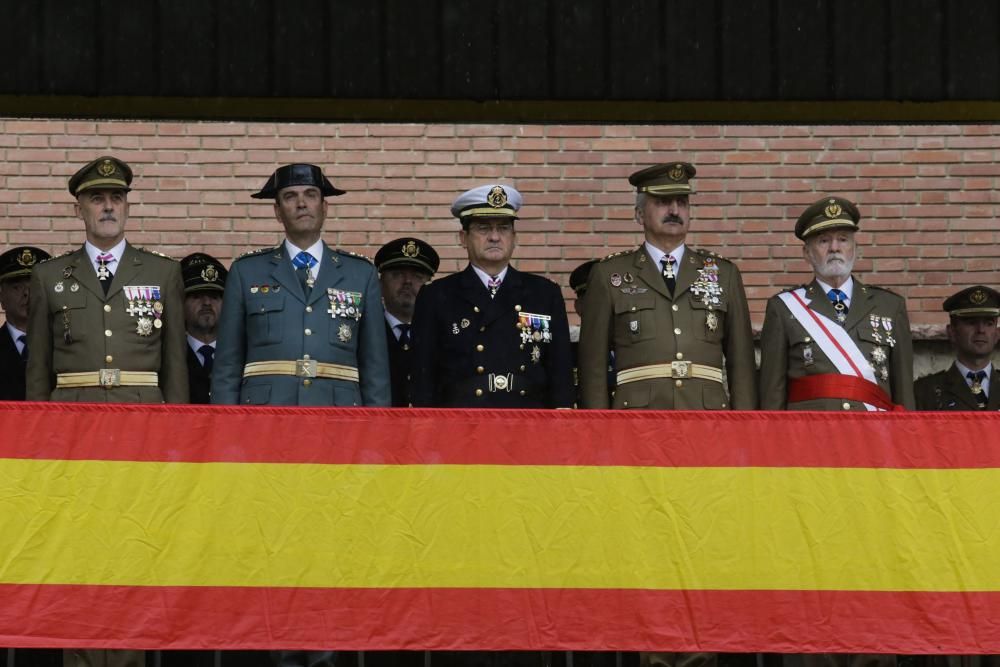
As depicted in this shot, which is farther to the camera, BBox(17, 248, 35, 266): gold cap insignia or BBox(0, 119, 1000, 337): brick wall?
BBox(0, 119, 1000, 337): brick wall

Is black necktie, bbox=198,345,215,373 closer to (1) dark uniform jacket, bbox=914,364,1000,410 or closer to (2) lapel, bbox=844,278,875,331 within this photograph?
(2) lapel, bbox=844,278,875,331

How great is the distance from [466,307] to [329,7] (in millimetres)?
1547

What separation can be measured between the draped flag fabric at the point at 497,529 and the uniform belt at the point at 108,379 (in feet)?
2.97

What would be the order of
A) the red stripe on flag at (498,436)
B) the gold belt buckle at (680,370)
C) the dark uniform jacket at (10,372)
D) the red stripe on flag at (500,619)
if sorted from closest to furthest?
the red stripe on flag at (500,619), the red stripe on flag at (498,436), the gold belt buckle at (680,370), the dark uniform jacket at (10,372)

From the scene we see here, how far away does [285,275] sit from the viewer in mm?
7336

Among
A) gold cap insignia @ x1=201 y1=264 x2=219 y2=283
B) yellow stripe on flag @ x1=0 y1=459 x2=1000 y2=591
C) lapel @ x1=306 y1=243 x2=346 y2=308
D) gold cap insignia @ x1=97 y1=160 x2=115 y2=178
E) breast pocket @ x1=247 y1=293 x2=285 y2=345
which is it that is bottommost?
yellow stripe on flag @ x1=0 y1=459 x2=1000 y2=591

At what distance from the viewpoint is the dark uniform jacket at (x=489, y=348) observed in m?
7.23

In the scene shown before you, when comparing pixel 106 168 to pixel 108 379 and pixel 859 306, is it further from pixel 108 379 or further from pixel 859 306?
pixel 859 306

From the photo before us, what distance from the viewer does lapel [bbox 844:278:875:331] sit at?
7516mm

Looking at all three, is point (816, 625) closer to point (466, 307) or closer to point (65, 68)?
point (466, 307)

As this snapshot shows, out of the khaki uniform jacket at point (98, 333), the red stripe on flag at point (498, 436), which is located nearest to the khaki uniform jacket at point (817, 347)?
the red stripe on flag at point (498, 436)

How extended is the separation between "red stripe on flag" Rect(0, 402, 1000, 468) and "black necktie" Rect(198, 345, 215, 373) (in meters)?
2.00

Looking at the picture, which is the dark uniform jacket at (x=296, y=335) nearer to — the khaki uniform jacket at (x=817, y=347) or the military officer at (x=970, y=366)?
the khaki uniform jacket at (x=817, y=347)

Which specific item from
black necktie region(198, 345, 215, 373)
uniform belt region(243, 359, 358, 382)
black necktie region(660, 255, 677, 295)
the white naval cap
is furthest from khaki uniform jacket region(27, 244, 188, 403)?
black necktie region(660, 255, 677, 295)
